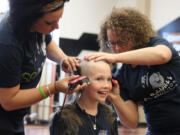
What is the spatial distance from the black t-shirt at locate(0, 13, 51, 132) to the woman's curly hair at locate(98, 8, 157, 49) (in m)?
0.46

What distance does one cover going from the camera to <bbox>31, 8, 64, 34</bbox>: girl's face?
1015 mm

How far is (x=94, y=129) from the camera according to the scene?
4.35 ft

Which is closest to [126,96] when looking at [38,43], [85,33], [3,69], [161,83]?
[161,83]

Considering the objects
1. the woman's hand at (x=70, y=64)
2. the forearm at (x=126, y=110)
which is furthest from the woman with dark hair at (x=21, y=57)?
the forearm at (x=126, y=110)

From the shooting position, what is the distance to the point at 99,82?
4.47 feet

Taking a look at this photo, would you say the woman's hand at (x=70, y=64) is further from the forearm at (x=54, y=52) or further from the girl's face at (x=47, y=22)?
the girl's face at (x=47, y=22)

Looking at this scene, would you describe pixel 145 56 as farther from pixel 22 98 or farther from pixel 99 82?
pixel 22 98

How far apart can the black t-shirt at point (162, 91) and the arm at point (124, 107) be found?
10 cm

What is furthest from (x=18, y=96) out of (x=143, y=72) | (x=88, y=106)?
(x=143, y=72)

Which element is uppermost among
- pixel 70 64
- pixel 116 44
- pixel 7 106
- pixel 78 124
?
pixel 116 44

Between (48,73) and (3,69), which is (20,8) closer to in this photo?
(3,69)

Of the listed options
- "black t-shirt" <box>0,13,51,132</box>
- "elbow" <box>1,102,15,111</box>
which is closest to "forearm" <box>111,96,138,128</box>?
"black t-shirt" <box>0,13,51,132</box>

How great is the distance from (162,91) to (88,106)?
0.43 m

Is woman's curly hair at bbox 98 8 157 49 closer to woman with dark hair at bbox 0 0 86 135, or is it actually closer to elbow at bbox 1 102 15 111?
woman with dark hair at bbox 0 0 86 135
